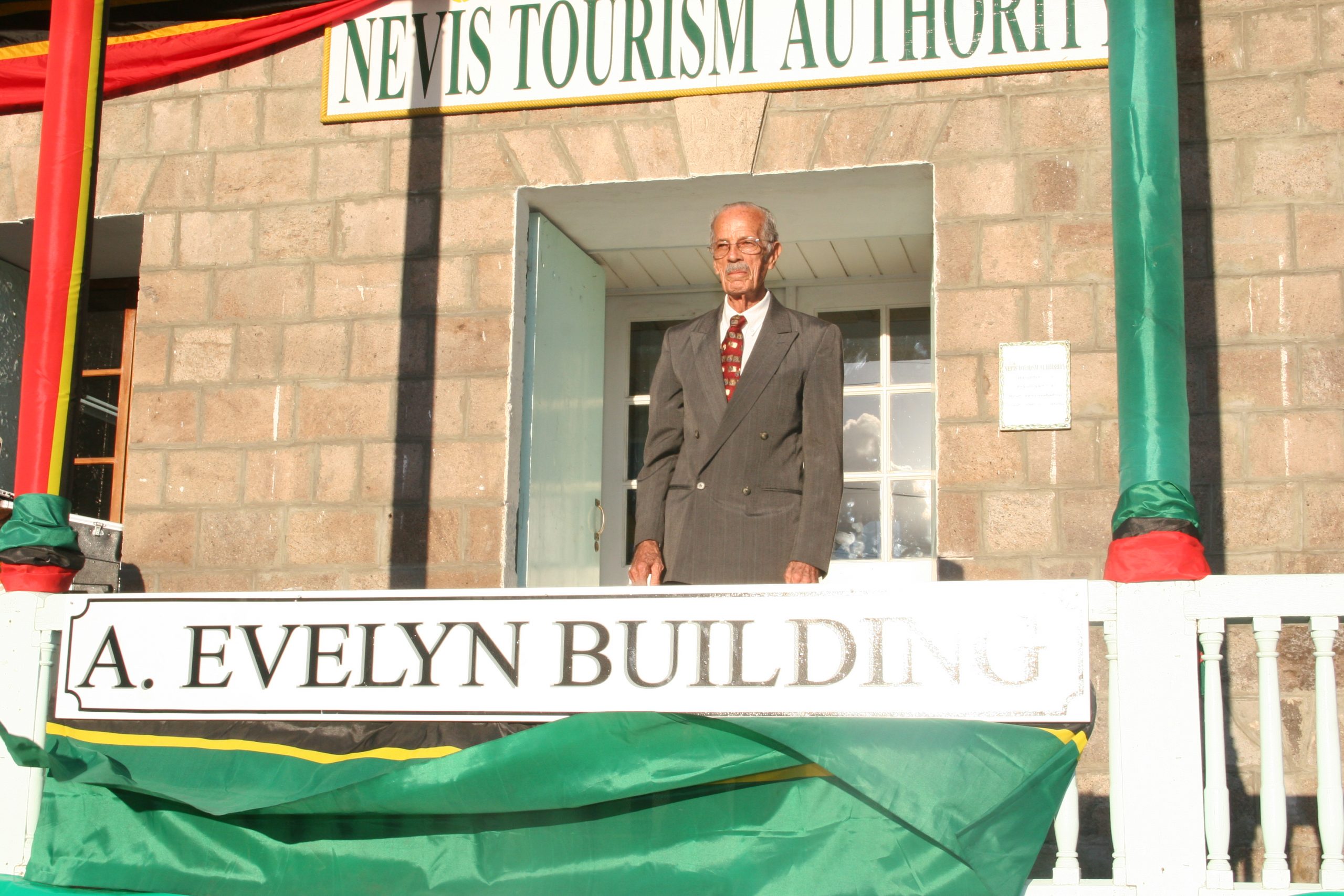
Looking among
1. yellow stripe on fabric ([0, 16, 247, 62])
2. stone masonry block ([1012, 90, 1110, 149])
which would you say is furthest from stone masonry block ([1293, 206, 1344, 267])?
yellow stripe on fabric ([0, 16, 247, 62])

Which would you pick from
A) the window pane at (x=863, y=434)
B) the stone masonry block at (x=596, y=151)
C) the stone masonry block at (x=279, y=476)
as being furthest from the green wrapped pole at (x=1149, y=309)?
the stone masonry block at (x=279, y=476)

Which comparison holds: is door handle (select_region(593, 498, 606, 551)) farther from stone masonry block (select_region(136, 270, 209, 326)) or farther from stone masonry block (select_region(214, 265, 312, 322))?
stone masonry block (select_region(136, 270, 209, 326))

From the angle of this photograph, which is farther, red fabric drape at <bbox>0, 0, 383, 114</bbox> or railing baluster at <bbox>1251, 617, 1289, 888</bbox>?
red fabric drape at <bbox>0, 0, 383, 114</bbox>

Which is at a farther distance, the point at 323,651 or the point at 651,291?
the point at 651,291

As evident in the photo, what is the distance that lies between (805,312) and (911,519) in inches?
42.0

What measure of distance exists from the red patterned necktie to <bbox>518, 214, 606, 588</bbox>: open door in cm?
176

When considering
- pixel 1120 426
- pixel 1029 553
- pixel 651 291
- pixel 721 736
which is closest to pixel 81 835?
pixel 721 736

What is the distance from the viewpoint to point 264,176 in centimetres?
590

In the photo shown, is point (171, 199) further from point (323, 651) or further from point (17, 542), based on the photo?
point (323, 651)

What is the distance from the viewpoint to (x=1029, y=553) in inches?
196

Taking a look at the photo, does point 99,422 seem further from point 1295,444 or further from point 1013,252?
point 1295,444

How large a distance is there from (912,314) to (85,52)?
144 inches

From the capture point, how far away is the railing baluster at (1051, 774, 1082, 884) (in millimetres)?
3115

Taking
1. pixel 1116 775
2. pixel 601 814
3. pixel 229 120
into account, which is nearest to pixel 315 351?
pixel 229 120
